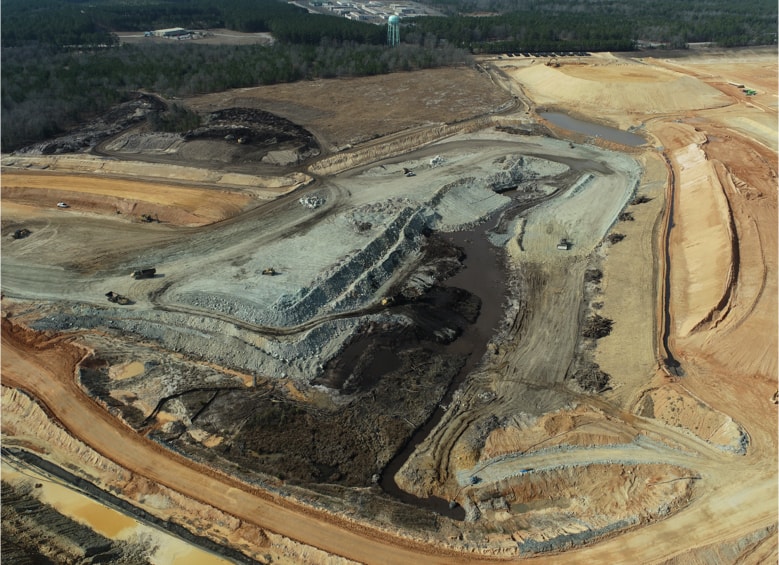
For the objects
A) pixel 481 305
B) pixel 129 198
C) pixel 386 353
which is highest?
pixel 129 198

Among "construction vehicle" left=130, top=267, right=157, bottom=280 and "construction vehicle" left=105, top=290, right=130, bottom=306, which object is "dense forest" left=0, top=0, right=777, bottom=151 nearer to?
"construction vehicle" left=130, top=267, right=157, bottom=280

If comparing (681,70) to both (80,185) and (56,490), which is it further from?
(56,490)

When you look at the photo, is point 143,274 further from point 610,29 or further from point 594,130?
point 610,29

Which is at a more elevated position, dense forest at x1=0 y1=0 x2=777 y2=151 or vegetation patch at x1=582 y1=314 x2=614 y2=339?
dense forest at x1=0 y1=0 x2=777 y2=151

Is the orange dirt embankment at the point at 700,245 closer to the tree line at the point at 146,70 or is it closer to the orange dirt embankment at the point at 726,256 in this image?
the orange dirt embankment at the point at 726,256

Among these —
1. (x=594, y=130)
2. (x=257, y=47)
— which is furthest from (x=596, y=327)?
(x=257, y=47)

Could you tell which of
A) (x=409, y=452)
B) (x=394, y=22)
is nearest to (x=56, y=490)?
(x=409, y=452)

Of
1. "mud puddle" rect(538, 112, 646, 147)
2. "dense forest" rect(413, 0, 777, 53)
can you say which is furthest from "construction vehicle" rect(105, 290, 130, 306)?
"dense forest" rect(413, 0, 777, 53)
